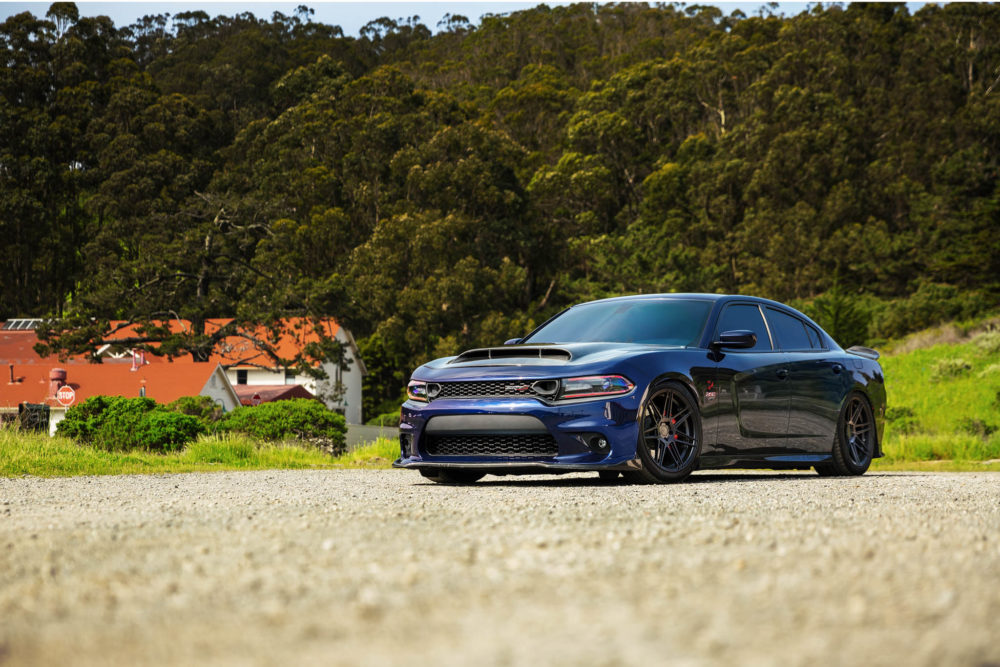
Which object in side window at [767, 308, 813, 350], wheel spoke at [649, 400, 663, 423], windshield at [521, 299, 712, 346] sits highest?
windshield at [521, 299, 712, 346]

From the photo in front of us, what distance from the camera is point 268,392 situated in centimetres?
4791

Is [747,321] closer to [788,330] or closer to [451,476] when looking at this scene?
[788,330]

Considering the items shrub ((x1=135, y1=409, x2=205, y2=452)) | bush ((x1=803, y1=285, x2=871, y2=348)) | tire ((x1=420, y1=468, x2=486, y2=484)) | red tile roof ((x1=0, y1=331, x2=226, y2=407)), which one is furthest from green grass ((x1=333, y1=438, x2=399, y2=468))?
bush ((x1=803, y1=285, x2=871, y2=348))

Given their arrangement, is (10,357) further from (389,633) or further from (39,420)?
(389,633)

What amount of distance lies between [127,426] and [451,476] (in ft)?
26.7

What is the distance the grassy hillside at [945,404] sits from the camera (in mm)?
14828

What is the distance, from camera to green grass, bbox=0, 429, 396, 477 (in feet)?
35.1

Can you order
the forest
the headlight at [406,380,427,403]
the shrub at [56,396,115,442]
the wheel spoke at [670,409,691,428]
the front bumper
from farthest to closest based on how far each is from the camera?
the forest → the shrub at [56,396,115,442] → the headlight at [406,380,427,403] → the wheel spoke at [670,409,691,428] → the front bumper

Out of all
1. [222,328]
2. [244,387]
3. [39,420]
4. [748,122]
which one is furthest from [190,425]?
[748,122]

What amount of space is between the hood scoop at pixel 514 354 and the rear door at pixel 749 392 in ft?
4.37

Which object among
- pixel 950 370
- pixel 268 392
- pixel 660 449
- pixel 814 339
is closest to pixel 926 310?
pixel 950 370

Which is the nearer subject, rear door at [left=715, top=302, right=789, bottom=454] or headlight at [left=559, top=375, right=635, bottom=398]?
headlight at [left=559, top=375, right=635, bottom=398]

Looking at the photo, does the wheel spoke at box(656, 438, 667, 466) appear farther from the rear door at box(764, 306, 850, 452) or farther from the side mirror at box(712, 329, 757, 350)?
the rear door at box(764, 306, 850, 452)

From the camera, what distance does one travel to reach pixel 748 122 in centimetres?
6259
